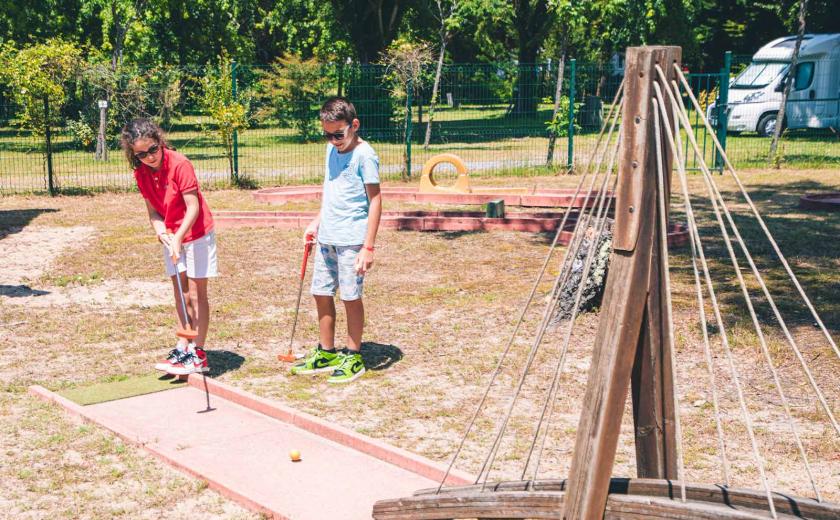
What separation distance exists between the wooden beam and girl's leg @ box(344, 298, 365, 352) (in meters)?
3.46

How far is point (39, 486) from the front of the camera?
4527mm

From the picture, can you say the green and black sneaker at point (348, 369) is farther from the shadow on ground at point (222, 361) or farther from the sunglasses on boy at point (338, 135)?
the sunglasses on boy at point (338, 135)

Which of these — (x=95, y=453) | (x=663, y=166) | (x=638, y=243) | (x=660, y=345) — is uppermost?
(x=663, y=166)

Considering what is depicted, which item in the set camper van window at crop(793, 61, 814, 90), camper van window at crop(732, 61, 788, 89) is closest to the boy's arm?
camper van window at crop(732, 61, 788, 89)

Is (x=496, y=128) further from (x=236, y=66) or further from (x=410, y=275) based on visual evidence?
(x=410, y=275)

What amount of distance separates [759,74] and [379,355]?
22766 millimetres

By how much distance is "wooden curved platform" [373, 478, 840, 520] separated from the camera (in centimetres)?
271

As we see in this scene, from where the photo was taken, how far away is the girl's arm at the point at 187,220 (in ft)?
19.5

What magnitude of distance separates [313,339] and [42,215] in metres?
8.50

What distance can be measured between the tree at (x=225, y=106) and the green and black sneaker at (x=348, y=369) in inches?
450

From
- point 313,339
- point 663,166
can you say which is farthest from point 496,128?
point 663,166

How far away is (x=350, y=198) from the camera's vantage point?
6121mm

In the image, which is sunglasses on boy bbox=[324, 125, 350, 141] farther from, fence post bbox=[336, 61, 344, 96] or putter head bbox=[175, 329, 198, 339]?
fence post bbox=[336, 61, 344, 96]

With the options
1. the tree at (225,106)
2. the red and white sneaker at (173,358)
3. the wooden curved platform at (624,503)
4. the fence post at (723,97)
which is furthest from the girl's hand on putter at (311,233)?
the fence post at (723,97)
